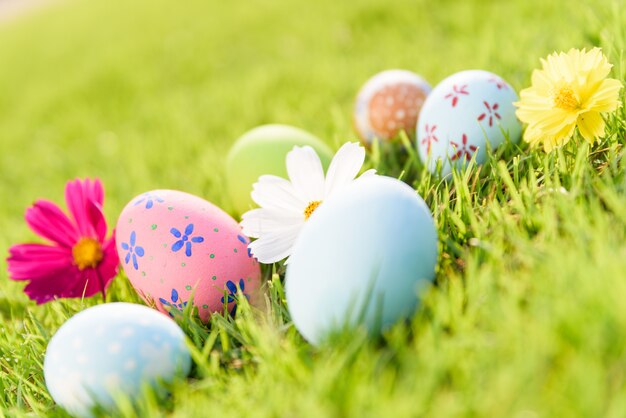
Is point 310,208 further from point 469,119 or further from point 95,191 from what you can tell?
point 95,191

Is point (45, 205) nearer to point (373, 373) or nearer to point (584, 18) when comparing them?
point (373, 373)

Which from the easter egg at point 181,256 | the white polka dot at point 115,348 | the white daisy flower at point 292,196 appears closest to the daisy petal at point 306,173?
the white daisy flower at point 292,196

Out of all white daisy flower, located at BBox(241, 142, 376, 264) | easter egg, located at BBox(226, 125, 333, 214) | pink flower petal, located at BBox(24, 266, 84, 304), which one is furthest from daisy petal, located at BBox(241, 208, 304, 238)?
pink flower petal, located at BBox(24, 266, 84, 304)

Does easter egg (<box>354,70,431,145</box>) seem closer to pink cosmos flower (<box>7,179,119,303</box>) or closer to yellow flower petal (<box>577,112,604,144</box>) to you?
yellow flower petal (<box>577,112,604,144</box>)

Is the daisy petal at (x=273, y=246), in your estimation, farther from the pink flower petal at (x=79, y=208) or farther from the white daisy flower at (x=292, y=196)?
the pink flower petal at (x=79, y=208)

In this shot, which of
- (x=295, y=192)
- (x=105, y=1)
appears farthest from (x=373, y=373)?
(x=105, y=1)
